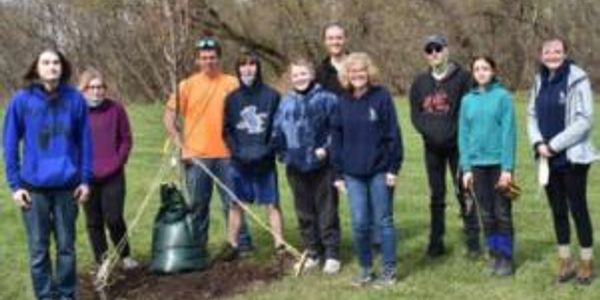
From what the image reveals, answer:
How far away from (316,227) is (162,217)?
4.55 feet

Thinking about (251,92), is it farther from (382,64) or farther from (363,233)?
(382,64)

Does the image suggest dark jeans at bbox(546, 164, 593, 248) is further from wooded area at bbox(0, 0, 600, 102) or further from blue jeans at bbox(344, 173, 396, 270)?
wooded area at bbox(0, 0, 600, 102)

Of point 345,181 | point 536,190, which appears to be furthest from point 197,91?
point 536,190

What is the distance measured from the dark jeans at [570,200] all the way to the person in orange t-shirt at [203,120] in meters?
3.01

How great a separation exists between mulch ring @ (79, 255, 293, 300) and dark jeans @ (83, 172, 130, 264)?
320 mm

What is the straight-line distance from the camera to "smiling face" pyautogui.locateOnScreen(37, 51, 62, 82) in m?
8.16

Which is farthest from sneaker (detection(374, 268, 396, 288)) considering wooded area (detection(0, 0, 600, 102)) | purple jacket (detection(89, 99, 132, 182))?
wooded area (detection(0, 0, 600, 102))

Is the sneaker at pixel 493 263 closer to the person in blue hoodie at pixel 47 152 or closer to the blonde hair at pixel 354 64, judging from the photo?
the blonde hair at pixel 354 64

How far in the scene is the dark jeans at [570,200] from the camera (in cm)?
838

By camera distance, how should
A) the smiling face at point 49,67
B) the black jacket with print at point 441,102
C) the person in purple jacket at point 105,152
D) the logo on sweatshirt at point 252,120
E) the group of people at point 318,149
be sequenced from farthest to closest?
the logo on sweatshirt at point 252,120, the person in purple jacket at point 105,152, the black jacket with print at point 441,102, the group of people at point 318,149, the smiling face at point 49,67

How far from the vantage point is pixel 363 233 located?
8906 mm

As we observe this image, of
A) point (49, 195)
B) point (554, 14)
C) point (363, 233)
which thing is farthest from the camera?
point (554, 14)

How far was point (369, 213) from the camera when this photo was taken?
897 cm

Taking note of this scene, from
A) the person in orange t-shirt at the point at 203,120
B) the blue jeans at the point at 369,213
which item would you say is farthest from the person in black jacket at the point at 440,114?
the person in orange t-shirt at the point at 203,120
